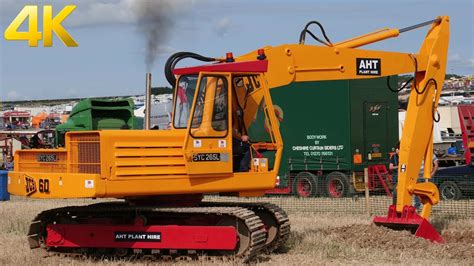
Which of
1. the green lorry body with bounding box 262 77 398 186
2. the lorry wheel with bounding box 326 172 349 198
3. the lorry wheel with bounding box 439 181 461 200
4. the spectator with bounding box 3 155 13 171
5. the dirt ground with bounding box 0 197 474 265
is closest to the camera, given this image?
the dirt ground with bounding box 0 197 474 265

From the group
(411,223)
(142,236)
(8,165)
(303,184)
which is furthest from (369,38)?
(8,165)

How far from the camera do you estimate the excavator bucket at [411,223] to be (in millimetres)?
12500

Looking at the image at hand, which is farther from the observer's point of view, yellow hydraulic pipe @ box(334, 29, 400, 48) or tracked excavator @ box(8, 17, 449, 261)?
yellow hydraulic pipe @ box(334, 29, 400, 48)

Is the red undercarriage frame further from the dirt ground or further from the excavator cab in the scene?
the excavator cab

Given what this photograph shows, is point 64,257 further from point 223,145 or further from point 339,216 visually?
point 339,216

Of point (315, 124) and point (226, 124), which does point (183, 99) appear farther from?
point (315, 124)

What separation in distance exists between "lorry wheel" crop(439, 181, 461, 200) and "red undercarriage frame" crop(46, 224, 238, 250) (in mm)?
11221

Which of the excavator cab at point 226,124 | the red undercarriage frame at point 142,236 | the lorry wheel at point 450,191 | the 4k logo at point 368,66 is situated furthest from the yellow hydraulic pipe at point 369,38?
the lorry wheel at point 450,191

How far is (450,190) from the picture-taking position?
2055 cm

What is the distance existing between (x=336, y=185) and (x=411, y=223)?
10595mm

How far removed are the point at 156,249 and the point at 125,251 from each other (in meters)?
0.57

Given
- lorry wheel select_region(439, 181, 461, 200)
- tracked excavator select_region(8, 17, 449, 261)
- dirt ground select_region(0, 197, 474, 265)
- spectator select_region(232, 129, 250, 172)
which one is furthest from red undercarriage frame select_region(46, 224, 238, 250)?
lorry wheel select_region(439, 181, 461, 200)

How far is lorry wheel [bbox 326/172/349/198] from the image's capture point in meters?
22.9

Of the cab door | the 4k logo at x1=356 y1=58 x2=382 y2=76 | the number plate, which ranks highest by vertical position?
the 4k logo at x1=356 y1=58 x2=382 y2=76
